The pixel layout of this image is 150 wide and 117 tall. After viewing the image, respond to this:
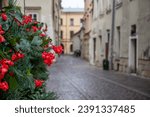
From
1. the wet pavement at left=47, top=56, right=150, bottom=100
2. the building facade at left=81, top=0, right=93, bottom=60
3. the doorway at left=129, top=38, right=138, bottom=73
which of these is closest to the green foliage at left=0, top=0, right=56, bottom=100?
the wet pavement at left=47, top=56, right=150, bottom=100

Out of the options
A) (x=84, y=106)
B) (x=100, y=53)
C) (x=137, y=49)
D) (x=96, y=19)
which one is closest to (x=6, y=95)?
(x=84, y=106)

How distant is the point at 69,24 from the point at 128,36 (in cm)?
8630

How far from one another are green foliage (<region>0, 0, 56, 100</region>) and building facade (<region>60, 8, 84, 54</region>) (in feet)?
353

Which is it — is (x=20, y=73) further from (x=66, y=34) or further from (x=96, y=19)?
(x=66, y=34)

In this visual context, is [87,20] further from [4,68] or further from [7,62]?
[4,68]

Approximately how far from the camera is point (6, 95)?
5.30m

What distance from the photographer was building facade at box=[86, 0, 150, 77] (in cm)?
2438

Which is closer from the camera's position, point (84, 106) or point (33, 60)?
point (84, 106)

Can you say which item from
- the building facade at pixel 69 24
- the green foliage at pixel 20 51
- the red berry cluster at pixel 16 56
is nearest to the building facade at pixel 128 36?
the green foliage at pixel 20 51

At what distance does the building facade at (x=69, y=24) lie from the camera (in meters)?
114

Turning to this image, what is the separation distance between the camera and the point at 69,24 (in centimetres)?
11406

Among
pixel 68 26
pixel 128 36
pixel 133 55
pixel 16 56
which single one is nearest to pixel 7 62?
pixel 16 56

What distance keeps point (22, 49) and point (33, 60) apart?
899mm

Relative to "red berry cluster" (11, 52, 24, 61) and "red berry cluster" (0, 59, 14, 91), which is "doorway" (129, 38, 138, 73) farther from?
"red berry cluster" (0, 59, 14, 91)
